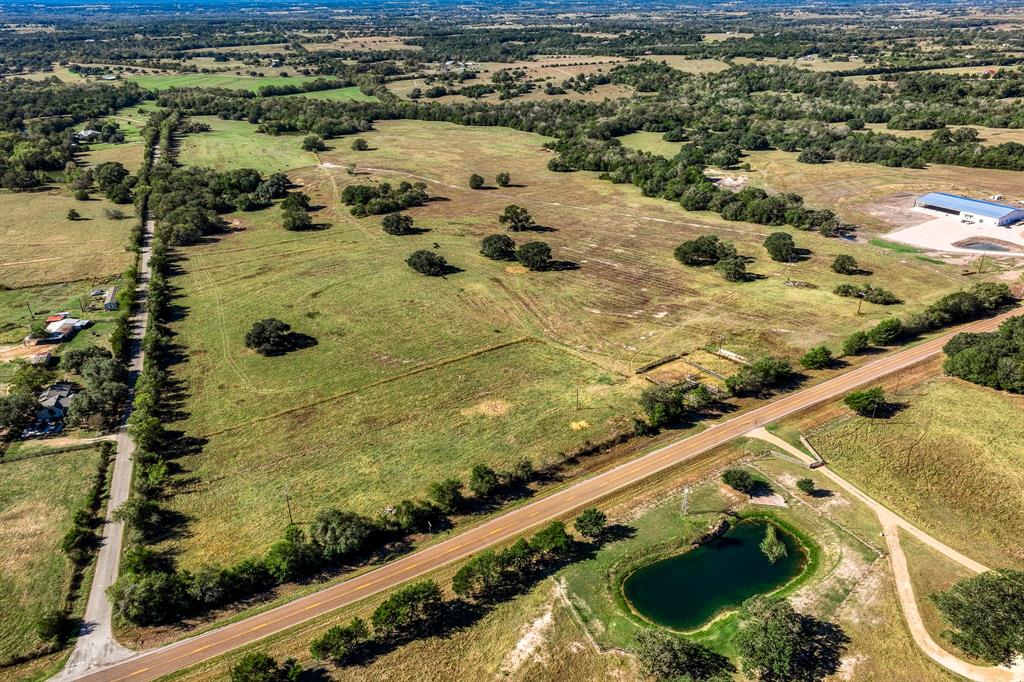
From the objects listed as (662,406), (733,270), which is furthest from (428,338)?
(733,270)

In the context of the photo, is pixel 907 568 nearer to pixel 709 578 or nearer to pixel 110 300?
pixel 709 578

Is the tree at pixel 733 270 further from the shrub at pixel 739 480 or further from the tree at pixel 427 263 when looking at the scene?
the shrub at pixel 739 480

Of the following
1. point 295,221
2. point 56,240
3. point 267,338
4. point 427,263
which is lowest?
point 56,240

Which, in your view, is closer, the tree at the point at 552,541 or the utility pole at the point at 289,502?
the tree at the point at 552,541

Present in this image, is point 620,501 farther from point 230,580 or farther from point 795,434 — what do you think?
point 230,580

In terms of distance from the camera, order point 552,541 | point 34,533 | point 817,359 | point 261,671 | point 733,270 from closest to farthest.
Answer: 1. point 261,671
2. point 552,541
3. point 34,533
4. point 817,359
5. point 733,270

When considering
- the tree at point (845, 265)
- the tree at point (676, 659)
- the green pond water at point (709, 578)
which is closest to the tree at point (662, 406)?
the green pond water at point (709, 578)

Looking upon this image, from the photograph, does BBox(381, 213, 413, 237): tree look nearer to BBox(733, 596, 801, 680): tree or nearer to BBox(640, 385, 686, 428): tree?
BBox(640, 385, 686, 428): tree
